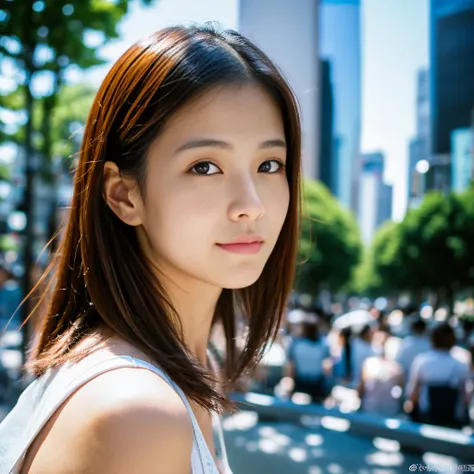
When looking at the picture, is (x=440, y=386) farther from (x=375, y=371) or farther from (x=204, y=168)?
(x=204, y=168)

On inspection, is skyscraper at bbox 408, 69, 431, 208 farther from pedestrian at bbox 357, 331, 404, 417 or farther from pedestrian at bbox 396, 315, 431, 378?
pedestrian at bbox 357, 331, 404, 417

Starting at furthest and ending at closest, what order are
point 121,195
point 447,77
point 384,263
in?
point 384,263, point 447,77, point 121,195

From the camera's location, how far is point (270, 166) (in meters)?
1.20

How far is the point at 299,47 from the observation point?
20.4 feet

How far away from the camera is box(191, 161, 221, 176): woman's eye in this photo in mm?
1081

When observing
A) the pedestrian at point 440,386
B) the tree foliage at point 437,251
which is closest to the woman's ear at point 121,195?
the pedestrian at point 440,386

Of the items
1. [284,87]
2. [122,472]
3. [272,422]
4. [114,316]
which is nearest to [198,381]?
[114,316]

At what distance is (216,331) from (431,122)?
669cm

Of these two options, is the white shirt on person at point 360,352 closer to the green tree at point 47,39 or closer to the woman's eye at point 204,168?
the green tree at point 47,39

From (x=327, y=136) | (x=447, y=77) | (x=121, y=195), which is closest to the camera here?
(x=121, y=195)

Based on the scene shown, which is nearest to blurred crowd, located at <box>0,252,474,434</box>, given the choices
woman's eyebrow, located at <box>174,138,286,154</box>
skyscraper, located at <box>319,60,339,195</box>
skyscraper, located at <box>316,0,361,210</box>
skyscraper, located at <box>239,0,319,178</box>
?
skyscraper, located at <box>319,60,339,195</box>

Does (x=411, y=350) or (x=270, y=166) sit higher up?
(x=270, y=166)

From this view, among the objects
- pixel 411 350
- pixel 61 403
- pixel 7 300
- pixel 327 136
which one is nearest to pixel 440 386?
pixel 411 350

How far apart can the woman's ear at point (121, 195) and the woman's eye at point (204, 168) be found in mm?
149
